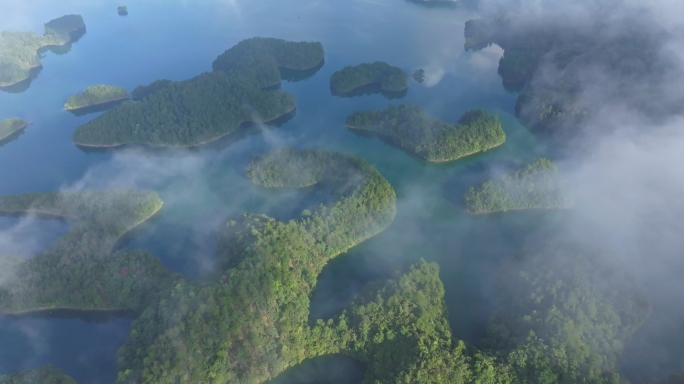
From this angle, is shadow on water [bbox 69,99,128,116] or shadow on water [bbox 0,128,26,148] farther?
shadow on water [bbox 69,99,128,116]

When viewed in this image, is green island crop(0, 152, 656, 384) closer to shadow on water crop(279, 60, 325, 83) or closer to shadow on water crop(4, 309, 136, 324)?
shadow on water crop(4, 309, 136, 324)

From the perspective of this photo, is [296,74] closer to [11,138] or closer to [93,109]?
Result: [93,109]

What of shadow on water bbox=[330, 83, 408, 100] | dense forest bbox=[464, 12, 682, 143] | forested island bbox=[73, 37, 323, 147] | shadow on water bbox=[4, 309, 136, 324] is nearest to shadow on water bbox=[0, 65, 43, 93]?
forested island bbox=[73, 37, 323, 147]

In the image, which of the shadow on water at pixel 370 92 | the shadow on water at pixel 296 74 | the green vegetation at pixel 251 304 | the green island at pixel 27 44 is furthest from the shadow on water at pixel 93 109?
the green vegetation at pixel 251 304

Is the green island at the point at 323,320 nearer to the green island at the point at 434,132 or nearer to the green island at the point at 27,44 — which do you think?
the green island at the point at 434,132

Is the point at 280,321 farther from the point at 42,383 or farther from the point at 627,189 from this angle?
the point at 627,189

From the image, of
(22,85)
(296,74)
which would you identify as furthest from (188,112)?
(22,85)

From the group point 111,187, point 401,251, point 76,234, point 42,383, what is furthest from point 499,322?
point 111,187

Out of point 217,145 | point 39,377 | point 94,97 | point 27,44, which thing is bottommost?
Answer: point 27,44

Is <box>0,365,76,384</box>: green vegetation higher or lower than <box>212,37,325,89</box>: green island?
higher
